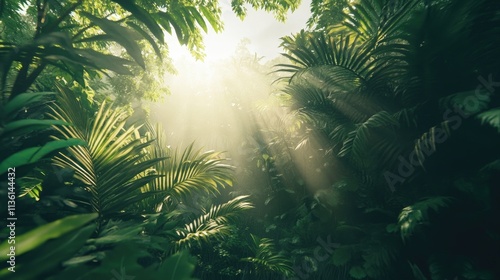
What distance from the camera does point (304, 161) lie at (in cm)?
376

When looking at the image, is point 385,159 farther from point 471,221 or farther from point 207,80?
point 207,80

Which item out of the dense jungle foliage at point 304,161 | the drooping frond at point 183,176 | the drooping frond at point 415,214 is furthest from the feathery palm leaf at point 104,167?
the drooping frond at point 415,214

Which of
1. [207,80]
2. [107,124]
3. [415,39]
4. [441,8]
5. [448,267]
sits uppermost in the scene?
[207,80]

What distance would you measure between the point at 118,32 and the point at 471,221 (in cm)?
275

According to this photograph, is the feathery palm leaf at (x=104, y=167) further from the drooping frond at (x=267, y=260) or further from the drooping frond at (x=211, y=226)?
the drooping frond at (x=267, y=260)

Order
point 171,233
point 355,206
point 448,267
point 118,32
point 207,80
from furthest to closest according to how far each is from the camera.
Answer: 1. point 207,80
2. point 355,206
3. point 448,267
4. point 171,233
5. point 118,32

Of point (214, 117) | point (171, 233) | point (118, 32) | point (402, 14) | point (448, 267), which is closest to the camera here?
point (118, 32)

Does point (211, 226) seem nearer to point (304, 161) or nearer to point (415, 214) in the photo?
point (415, 214)

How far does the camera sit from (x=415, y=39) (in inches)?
83.3

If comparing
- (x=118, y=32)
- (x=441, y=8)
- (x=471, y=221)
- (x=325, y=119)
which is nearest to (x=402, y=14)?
(x=441, y=8)

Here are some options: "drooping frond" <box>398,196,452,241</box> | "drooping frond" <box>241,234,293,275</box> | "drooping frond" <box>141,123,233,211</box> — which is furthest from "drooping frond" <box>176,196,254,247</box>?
"drooping frond" <box>398,196,452,241</box>

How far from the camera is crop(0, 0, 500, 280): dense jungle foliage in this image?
3.43ft

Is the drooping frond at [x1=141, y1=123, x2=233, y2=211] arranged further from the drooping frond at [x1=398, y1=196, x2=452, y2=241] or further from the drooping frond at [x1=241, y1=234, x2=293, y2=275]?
the drooping frond at [x1=398, y1=196, x2=452, y2=241]

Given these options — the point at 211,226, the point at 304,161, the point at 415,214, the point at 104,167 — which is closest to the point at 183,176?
the point at 211,226
